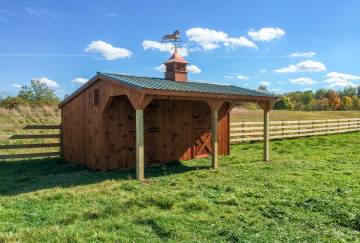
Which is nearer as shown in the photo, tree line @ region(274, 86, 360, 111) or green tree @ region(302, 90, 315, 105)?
tree line @ region(274, 86, 360, 111)

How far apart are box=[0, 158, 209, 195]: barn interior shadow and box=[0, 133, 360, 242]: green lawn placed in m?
0.03

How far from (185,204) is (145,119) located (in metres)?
5.21

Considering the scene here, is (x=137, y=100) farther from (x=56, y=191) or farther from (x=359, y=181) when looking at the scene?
(x=359, y=181)

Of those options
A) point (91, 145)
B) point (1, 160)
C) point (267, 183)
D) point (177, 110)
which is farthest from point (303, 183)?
point (1, 160)

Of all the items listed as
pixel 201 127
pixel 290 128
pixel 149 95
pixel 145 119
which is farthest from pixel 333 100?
pixel 149 95

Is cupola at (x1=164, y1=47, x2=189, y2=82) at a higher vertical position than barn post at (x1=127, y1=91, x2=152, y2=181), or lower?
higher

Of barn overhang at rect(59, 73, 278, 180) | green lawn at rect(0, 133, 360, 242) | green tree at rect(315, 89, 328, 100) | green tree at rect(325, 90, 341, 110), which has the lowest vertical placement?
green lawn at rect(0, 133, 360, 242)

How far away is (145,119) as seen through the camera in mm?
11016

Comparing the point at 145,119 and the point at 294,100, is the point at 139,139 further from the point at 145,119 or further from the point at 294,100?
the point at 294,100

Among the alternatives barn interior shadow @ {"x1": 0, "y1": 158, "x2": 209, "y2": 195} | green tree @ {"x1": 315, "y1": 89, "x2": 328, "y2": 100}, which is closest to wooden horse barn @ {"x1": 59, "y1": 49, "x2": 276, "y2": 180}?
barn interior shadow @ {"x1": 0, "y1": 158, "x2": 209, "y2": 195}

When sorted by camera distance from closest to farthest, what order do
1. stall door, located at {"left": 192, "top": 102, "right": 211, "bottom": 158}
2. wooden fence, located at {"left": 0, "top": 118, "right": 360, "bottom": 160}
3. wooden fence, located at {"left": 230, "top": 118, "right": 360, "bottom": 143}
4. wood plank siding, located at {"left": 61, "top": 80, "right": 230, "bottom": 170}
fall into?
wood plank siding, located at {"left": 61, "top": 80, "right": 230, "bottom": 170} < stall door, located at {"left": 192, "top": 102, "right": 211, "bottom": 158} < wooden fence, located at {"left": 0, "top": 118, "right": 360, "bottom": 160} < wooden fence, located at {"left": 230, "top": 118, "right": 360, "bottom": 143}

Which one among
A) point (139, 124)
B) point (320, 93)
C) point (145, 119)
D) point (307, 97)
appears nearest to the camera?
point (139, 124)

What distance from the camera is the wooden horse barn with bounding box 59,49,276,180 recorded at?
9.33 metres

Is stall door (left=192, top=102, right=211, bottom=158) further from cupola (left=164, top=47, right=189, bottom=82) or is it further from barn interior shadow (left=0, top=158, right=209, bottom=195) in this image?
barn interior shadow (left=0, top=158, right=209, bottom=195)
